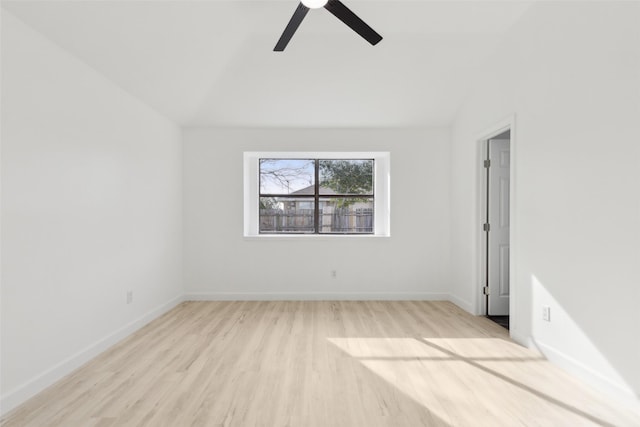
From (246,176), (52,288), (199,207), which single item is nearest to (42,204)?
(52,288)

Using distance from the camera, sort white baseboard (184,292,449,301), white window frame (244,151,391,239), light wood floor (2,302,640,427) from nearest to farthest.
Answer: light wood floor (2,302,640,427) < white baseboard (184,292,449,301) < white window frame (244,151,391,239)

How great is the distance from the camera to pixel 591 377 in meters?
2.36

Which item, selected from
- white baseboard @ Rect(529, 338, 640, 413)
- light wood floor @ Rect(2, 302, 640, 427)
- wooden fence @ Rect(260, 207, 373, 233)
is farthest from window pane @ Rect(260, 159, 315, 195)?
white baseboard @ Rect(529, 338, 640, 413)

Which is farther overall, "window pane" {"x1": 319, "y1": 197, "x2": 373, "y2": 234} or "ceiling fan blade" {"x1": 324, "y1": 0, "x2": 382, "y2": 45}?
"window pane" {"x1": 319, "y1": 197, "x2": 373, "y2": 234}

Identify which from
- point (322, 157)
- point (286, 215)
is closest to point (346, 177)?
point (322, 157)

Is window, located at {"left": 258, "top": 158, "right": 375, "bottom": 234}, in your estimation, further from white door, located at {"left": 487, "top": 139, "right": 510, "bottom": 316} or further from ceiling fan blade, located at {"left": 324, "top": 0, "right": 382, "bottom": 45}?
ceiling fan blade, located at {"left": 324, "top": 0, "right": 382, "bottom": 45}

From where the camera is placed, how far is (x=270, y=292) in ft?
15.7

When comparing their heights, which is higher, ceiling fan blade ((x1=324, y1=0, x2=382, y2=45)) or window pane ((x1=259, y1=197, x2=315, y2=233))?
ceiling fan blade ((x1=324, y1=0, x2=382, y2=45))

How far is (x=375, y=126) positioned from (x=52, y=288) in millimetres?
3871

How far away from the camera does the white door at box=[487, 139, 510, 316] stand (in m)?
4.02

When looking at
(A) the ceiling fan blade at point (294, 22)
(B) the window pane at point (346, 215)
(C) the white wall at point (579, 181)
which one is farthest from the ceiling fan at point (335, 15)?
(B) the window pane at point (346, 215)

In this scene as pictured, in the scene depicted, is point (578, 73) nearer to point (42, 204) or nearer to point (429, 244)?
point (429, 244)

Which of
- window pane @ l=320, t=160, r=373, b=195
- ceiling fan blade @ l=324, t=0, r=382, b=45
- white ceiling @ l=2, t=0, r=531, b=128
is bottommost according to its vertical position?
window pane @ l=320, t=160, r=373, b=195

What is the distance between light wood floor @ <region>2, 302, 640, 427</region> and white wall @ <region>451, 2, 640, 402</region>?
333mm
